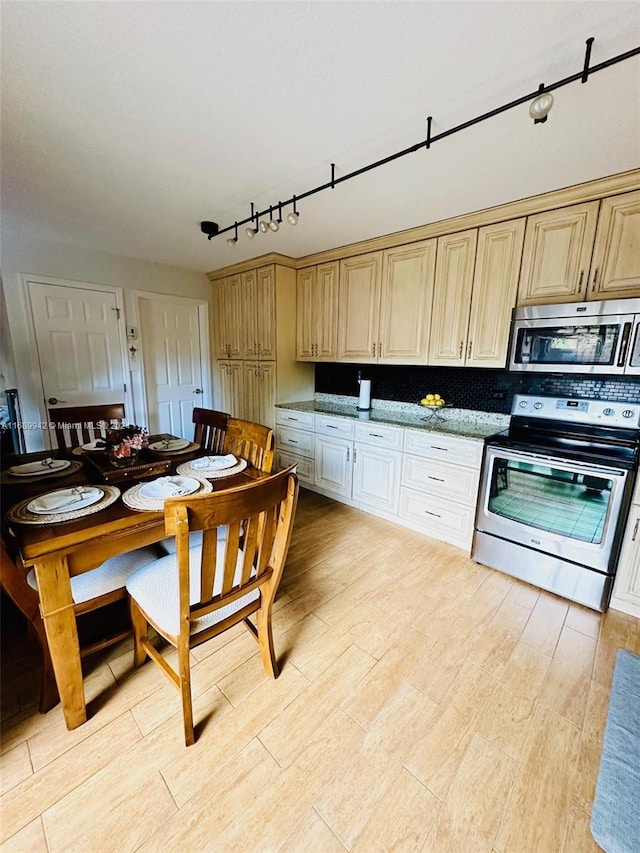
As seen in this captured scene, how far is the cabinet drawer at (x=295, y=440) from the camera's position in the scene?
3.46 m

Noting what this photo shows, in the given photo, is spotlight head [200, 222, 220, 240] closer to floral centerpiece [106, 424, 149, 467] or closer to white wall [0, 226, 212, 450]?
white wall [0, 226, 212, 450]

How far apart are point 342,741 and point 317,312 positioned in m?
3.28

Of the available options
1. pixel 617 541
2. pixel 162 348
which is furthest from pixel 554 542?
pixel 162 348

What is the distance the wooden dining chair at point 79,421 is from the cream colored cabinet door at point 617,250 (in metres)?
3.27

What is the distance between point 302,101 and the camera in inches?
54.2

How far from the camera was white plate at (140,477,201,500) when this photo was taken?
143 centimetres

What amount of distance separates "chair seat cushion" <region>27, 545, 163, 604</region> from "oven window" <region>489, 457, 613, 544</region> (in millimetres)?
2116

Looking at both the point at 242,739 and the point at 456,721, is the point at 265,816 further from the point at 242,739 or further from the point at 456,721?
the point at 456,721

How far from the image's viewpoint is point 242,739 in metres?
1.26

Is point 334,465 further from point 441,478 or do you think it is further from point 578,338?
point 578,338

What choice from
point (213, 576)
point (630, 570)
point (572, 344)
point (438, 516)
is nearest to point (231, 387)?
point (438, 516)

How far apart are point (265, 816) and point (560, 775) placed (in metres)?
1.02

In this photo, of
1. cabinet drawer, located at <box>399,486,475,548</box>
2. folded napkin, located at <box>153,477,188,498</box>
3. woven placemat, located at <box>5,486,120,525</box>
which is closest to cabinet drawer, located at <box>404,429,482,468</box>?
cabinet drawer, located at <box>399,486,475,548</box>

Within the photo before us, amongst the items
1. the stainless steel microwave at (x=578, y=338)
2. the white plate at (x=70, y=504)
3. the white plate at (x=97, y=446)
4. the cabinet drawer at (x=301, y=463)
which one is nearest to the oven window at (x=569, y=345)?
the stainless steel microwave at (x=578, y=338)
